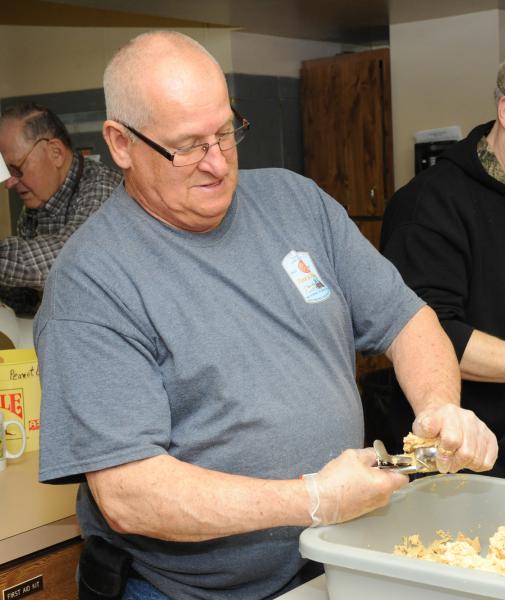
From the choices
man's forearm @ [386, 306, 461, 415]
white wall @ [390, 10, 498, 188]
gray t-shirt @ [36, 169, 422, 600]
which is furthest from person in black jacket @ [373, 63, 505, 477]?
white wall @ [390, 10, 498, 188]

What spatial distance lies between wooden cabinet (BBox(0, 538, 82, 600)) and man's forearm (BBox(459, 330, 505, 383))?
90cm

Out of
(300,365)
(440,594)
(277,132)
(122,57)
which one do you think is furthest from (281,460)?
(277,132)

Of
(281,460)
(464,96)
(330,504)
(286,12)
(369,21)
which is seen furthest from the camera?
(369,21)

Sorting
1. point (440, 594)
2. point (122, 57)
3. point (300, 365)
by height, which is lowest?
point (440, 594)

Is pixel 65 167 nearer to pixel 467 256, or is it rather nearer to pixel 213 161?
pixel 467 256

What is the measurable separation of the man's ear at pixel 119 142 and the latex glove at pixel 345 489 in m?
0.61

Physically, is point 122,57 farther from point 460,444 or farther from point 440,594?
point 440,594

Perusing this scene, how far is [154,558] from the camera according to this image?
1.45 m

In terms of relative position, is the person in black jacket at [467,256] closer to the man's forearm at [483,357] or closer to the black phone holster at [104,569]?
the man's forearm at [483,357]

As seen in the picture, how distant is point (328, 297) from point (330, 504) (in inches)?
16.9

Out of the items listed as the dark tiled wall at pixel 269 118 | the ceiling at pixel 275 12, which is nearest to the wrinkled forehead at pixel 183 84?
the ceiling at pixel 275 12

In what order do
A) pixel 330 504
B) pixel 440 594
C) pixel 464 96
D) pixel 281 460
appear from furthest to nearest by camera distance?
pixel 464 96 < pixel 281 460 < pixel 330 504 < pixel 440 594

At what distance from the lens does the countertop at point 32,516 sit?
174 cm

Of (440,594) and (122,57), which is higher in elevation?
(122,57)
